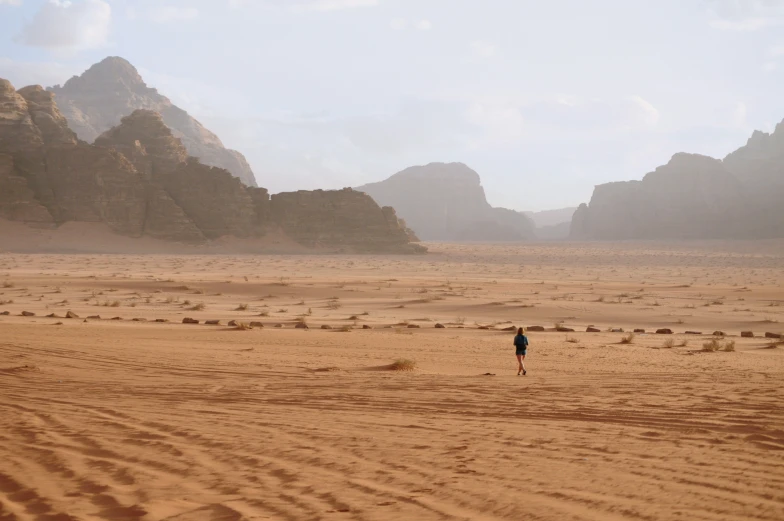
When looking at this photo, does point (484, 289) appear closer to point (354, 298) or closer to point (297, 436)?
point (354, 298)

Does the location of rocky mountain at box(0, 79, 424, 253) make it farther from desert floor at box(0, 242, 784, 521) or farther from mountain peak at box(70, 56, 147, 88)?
mountain peak at box(70, 56, 147, 88)

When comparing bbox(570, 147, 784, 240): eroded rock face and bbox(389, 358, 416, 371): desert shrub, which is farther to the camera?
bbox(570, 147, 784, 240): eroded rock face

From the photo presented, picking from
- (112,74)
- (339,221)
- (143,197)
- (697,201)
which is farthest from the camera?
(112,74)

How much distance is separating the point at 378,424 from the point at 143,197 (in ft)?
236

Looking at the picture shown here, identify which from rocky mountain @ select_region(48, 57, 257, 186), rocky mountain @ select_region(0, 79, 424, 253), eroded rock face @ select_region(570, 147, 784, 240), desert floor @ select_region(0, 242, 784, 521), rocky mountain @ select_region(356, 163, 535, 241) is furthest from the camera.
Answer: rocky mountain @ select_region(356, 163, 535, 241)

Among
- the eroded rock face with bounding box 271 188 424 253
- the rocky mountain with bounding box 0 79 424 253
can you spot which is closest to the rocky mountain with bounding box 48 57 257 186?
the rocky mountain with bounding box 0 79 424 253

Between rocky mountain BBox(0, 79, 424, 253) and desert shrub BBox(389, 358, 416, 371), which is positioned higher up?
rocky mountain BBox(0, 79, 424, 253)

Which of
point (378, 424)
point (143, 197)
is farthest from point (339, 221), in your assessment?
point (378, 424)

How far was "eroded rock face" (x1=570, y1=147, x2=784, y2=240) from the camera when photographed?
383 ft

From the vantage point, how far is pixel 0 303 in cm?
2434

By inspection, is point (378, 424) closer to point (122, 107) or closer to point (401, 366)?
point (401, 366)

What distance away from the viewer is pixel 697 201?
12319 centimetres

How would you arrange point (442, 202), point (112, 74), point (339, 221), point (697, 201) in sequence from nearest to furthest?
point (339, 221), point (697, 201), point (112, 74), point (442, 202)

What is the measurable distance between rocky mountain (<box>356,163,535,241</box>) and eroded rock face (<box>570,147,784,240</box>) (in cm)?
2049
